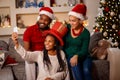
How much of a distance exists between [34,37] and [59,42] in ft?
1.04

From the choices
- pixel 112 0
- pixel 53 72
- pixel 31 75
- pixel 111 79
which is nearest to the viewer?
pixel 53 72

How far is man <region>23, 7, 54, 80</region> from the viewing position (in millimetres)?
2803

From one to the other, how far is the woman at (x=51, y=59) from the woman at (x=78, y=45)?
13cm

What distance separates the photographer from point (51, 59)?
265 cm

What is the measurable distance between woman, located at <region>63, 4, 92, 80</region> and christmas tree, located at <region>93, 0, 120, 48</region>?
1.69 metres

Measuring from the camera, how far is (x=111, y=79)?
11.4 feet

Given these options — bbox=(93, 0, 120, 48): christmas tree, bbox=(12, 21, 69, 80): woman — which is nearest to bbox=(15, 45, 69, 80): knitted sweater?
bbox=(12, 21, 69, 80): woman

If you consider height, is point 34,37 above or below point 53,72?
above

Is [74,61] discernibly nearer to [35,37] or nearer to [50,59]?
[50,59]

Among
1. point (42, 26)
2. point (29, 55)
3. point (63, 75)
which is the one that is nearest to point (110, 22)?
point (42, 26)

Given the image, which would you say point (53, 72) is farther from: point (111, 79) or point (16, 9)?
point (16, 9)

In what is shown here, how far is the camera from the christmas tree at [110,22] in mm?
4477

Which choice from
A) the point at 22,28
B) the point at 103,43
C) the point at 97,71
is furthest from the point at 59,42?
the point at 22,28

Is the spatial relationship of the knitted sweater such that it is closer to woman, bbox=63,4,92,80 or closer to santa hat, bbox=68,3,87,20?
woman, bbox=63,4,92,80
